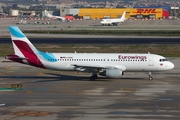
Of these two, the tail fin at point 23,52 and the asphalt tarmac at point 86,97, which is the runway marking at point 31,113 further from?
the tail fin at point 23,52

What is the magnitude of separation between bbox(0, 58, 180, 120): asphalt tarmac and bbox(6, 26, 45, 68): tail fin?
2.27m

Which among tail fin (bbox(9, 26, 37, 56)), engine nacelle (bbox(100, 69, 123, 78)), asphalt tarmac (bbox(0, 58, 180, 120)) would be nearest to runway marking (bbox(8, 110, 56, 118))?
asphalt tarmac (bbox(0, 58, 180, 120))

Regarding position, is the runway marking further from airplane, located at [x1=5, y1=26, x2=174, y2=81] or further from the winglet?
the winglet

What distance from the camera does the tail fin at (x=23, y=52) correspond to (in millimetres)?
56781

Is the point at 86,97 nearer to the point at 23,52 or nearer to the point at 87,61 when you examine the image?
the point at 87,61

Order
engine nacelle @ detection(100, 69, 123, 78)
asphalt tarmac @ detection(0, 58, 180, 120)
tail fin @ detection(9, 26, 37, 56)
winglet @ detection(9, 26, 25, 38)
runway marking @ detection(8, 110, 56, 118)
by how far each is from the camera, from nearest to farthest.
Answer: runway marking @ detection(8, 110, 56, 118)
asphalt tarmac @ detection(0, 58, 180, 120)
engine nacelle @ detection(100, 69, 123, 78)
tail fin @ detection(9, 26, 37, 56)
winglet @ detection(9, 26, 25, 38)

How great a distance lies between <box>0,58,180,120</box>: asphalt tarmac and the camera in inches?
1496

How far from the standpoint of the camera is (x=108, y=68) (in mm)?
56031

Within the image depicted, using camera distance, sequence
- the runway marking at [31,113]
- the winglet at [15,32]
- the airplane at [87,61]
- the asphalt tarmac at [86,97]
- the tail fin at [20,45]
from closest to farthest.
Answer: the runway marking at [31,113], the asphalt tarmac at [86,97], the airplane at [87,61], the tail fin at [20,45], the winglet at [15,32]

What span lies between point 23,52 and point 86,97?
47.6 feet

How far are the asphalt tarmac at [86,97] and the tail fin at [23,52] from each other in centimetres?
227

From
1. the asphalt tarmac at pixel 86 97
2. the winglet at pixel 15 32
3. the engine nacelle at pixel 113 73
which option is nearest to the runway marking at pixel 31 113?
the asphalt tarmac at pixel 86 97

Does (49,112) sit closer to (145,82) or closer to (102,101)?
(102,101)

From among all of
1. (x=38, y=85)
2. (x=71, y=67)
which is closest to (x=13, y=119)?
(x=38, y=85)
